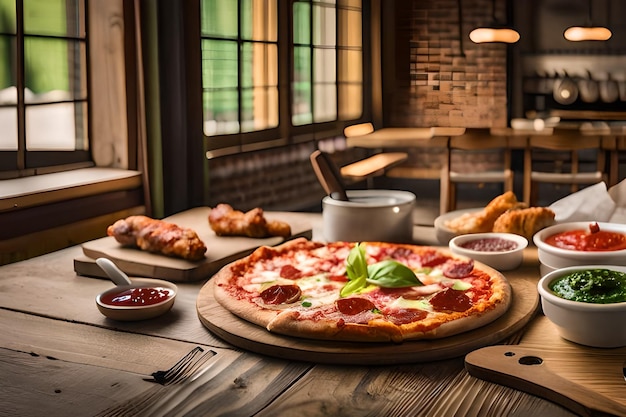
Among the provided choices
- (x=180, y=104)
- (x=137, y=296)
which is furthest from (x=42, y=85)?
(x=137, y=296)

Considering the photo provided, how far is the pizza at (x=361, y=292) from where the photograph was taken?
1.34m

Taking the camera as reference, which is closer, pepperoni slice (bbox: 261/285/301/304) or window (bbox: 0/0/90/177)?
pepperoni slice (bbox: 261/285/301/304)

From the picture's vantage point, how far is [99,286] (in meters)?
1.79

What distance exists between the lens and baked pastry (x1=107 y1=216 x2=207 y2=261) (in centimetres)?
186

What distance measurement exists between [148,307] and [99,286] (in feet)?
1.08

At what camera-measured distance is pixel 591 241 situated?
1688 millimetres

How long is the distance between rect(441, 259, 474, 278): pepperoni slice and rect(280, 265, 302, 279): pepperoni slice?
31 cm

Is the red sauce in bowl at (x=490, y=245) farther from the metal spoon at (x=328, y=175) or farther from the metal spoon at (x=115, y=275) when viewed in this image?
the metal spoon at (x=115, y=275)

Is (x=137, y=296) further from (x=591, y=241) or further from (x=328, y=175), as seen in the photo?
(x=591, y=241)

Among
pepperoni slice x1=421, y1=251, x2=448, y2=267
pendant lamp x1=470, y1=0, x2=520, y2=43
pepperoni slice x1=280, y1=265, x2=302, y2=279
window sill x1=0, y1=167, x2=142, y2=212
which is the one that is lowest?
pepperoni slice x1=280, y1=265, x2=302, y2=279

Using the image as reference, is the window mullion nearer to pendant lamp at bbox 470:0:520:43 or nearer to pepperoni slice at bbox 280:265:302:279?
pepperoni slice at bbox 280:265:302:279

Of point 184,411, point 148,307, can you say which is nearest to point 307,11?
point 148,307

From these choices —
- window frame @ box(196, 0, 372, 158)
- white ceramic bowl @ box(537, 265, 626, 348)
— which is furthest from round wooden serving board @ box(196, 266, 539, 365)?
window frame @ box(196, 0, 372, 158)

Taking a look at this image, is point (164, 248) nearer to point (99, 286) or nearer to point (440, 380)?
point (99, 286)
